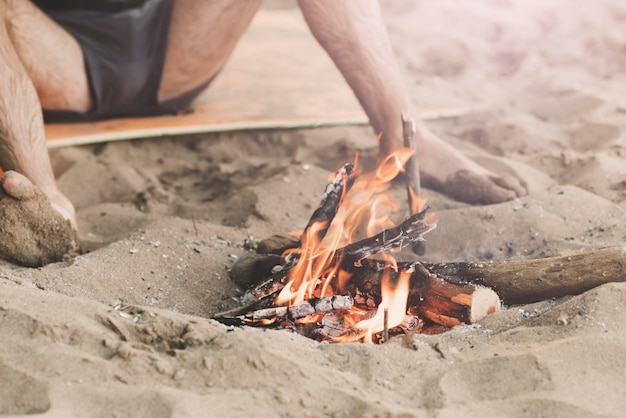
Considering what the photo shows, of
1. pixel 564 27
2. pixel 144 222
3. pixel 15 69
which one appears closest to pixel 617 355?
pixel 144 222

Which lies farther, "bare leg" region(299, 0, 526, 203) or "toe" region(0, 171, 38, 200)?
"bare leg" region(299, 0, 526, 203)

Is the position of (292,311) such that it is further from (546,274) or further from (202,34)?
(202,34)

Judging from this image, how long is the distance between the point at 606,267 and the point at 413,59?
2.84 meters

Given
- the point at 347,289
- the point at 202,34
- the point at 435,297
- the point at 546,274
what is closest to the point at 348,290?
the point at 347,289

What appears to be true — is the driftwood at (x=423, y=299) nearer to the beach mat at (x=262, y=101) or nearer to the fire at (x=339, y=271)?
the fire at (x=339, y=271)

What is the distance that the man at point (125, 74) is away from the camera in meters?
2.22

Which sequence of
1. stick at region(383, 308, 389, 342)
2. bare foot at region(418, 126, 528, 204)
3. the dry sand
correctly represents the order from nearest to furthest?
the dry sand < stick at region(383, 308, 389, 342) < bare foot at region(418, 126, 528, 204)

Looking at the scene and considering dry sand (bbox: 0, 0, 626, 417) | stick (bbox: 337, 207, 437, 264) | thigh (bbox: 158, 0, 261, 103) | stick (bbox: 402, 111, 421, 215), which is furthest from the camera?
thigh (bbox: 158, 0, 261, 103)

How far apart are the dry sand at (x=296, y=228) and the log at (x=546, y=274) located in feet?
0.20

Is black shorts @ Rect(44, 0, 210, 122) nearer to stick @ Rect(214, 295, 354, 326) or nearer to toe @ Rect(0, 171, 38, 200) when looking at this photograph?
toe @ Rect(0, 171, 38, 200)

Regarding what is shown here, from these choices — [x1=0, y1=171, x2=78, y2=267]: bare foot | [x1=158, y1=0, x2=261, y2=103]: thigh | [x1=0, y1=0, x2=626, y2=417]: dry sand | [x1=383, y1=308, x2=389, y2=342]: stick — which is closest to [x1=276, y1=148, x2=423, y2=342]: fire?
[x1=383, y1=308, x2=389, y2=342]: stick

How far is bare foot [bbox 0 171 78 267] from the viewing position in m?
2.09

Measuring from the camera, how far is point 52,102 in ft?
10.0

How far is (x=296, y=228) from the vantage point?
2598 mm
